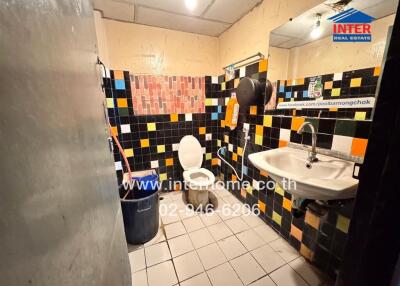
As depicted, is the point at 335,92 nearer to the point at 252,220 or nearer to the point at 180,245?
the point at 252,220

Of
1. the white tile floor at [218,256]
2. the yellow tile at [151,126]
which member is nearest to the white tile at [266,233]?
the white tile floor at [218,256]

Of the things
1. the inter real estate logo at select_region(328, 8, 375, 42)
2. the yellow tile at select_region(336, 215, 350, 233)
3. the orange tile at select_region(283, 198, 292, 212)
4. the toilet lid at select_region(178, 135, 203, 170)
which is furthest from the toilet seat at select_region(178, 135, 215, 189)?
the inter real estate logo at select_region(328, 8, 375, 42)

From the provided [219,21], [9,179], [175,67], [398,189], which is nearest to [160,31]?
[175,67]

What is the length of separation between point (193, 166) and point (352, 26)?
1.88 m

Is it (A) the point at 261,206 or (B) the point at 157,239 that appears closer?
(B) the point at 157,239

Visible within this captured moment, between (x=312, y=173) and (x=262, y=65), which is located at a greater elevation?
(x=262, y=65)

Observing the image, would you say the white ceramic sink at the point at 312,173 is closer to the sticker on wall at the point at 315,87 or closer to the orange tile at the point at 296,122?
the orange tile at the point at 296,122

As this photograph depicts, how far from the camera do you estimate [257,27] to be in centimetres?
159

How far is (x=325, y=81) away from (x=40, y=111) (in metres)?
1.48

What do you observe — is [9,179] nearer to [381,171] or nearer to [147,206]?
[381,171]

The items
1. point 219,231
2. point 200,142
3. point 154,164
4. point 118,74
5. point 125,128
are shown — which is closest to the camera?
point 219,231

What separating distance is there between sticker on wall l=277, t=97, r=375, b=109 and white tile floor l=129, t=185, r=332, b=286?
118 cm

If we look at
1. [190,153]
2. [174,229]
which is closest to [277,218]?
[174,229]

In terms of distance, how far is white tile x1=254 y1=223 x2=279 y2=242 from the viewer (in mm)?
1530
